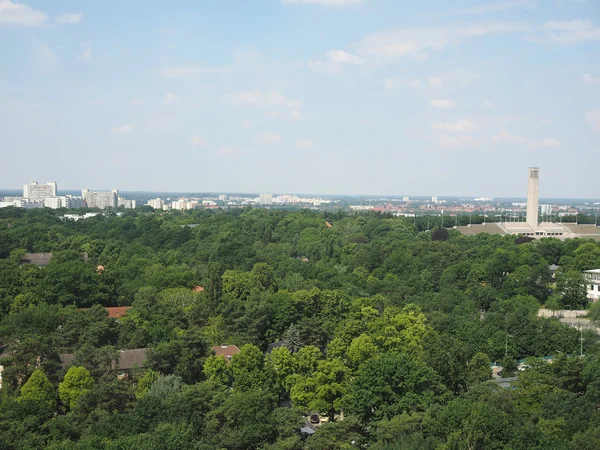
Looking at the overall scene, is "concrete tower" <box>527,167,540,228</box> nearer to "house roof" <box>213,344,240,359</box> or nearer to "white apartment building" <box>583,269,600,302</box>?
"white apartment building" <box>583,269,600,302</box>

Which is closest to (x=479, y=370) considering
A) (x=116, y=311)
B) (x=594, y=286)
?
(x=116, y=311)

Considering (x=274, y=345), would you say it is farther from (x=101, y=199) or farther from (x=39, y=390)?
(x=101, y=199)

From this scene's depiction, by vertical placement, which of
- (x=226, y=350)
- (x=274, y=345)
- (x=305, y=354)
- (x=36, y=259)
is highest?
(x=36, y=259)

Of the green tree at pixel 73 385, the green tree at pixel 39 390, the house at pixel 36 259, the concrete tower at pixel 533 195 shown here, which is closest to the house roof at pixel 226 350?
the green tree at pixel 73 385

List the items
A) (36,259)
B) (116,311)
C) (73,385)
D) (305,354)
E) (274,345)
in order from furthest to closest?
(36,259)
(116,311)
(274,345)
(305,354)
(73,385)

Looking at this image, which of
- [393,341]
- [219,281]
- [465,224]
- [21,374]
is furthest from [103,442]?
[465,224]

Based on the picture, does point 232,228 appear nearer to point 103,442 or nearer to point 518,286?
point 518,286

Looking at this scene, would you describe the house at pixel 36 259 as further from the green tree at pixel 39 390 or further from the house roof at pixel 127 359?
the green tree at pixel 39 390
